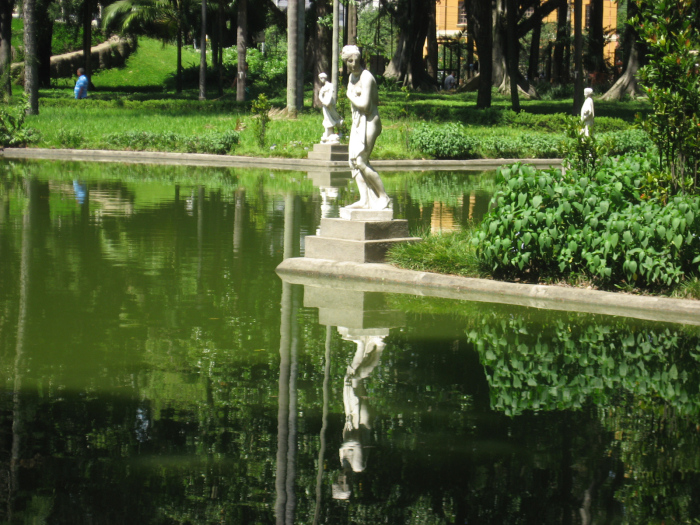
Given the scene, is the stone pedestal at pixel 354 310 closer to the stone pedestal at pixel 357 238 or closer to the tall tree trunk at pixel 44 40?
the stone pedestal at pixel 357 238

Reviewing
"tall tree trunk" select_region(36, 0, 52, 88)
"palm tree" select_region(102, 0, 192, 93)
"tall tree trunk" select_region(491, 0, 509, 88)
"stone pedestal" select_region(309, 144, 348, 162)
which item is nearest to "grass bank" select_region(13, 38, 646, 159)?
"stone pedestal" select_region(309, 144, 348, 162)

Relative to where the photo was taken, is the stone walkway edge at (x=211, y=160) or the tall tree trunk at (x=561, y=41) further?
the tall tree trunk at (x=561, y=41)

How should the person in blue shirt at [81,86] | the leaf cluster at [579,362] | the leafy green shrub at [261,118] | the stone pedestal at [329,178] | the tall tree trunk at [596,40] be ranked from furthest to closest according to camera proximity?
the tall tree trunk at [596,40]
the person in blue shirt at [81,86]
the leafy green shrub at [261,118]
the stone pedestal at [329,178]
the leaf cluster at [579,362]

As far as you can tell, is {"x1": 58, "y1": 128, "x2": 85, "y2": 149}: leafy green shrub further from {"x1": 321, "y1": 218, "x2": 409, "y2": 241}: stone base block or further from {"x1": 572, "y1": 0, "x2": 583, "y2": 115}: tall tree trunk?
{"x1": 321, "y1": 218, "x2": 409, "y2": 241}: stone base block

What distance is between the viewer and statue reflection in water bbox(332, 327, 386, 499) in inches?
207

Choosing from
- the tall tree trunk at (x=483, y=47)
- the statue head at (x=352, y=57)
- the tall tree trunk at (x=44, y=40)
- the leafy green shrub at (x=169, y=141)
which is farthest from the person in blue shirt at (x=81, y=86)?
the statue head at (x=352, y=57)

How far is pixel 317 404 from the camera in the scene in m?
6.37

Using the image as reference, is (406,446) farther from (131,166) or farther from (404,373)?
(131,166)

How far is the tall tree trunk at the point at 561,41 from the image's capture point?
209 feet

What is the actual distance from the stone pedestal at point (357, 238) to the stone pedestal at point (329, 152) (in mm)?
17737

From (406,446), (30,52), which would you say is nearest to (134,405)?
(406,446)

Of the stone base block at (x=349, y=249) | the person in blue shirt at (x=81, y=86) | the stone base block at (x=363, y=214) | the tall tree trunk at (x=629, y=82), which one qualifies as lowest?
the stone base block at (x=349, y=249)

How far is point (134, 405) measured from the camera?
20.6 feet

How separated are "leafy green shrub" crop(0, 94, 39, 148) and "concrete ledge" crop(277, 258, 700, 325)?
22.5m
